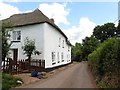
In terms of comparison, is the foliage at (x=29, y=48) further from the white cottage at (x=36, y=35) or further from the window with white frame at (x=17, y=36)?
the window with white frame at (x=17, y=36)

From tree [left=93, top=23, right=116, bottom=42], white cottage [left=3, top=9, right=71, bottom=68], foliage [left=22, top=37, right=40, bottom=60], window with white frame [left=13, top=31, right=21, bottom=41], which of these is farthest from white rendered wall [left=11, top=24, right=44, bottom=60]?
tree [left=93, top=23, right=116, bottom=42]

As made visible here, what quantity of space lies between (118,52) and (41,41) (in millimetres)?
18688

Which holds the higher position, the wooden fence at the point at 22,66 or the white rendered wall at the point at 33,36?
the white rendered wall at the point at 33,36

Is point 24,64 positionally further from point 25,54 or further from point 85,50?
point 85,50

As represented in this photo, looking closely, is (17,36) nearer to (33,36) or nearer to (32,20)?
(33,36)

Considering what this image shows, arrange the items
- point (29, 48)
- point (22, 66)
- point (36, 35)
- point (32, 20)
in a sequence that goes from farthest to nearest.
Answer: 1. point (32, 20)
2. point (36, 35)
3. point (29, 48)
4. point (22, 66)

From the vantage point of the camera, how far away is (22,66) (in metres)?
25.3

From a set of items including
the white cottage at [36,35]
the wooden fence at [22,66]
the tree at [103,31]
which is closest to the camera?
the wooden fence at [22,66]

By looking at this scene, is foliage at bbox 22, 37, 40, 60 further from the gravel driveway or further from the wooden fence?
the gravel driveway

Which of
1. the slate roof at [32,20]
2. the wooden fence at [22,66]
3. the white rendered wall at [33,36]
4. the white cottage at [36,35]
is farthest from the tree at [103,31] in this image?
the wooden fence at [22,66]

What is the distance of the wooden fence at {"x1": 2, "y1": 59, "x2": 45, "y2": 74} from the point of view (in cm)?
2242

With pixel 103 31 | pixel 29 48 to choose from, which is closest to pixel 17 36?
pixel 29 48

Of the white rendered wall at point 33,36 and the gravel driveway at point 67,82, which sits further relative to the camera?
the white rendered wall at point 33,36

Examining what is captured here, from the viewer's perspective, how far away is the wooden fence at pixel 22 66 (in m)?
22.4
